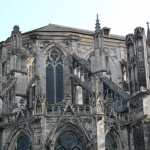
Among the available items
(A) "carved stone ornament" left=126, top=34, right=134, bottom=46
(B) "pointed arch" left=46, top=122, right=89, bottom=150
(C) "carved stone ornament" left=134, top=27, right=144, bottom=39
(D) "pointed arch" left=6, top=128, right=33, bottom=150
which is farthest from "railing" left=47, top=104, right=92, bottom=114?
(C) "carved stone ornament" left=134, top=27, right=144, bottom=39

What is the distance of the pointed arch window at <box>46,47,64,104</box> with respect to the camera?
28.9 m

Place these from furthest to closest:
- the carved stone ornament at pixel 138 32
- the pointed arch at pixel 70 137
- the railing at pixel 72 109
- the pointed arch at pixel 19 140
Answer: the carved stone ornament at pixel 138 32 → the pointed arch at pixel 19 140 → the railing at pixel 72 109 → the pointed arch at pixel 70 137

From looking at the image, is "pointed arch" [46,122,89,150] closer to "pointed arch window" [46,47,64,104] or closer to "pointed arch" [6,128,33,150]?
"pointed arch" [6,128,33,150]

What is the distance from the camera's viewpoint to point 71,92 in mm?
28422

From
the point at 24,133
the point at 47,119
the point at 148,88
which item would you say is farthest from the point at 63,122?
the point at 148,88

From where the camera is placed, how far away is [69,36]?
100 feet

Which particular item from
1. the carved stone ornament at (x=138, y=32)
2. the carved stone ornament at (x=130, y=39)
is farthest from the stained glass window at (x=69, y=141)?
the carved stone ornament at (x=138, y=32)

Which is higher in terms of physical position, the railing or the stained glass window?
the railing

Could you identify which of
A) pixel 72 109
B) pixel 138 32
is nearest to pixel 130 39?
pixel 138 32

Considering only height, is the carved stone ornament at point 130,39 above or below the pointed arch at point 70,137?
above

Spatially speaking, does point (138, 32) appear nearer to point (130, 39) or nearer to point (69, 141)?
point (130, 39)

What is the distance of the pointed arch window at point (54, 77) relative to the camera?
28922 mm

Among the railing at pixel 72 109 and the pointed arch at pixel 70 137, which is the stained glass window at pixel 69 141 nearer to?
the pointed arch at pixel 70 137

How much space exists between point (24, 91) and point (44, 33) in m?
5.31
